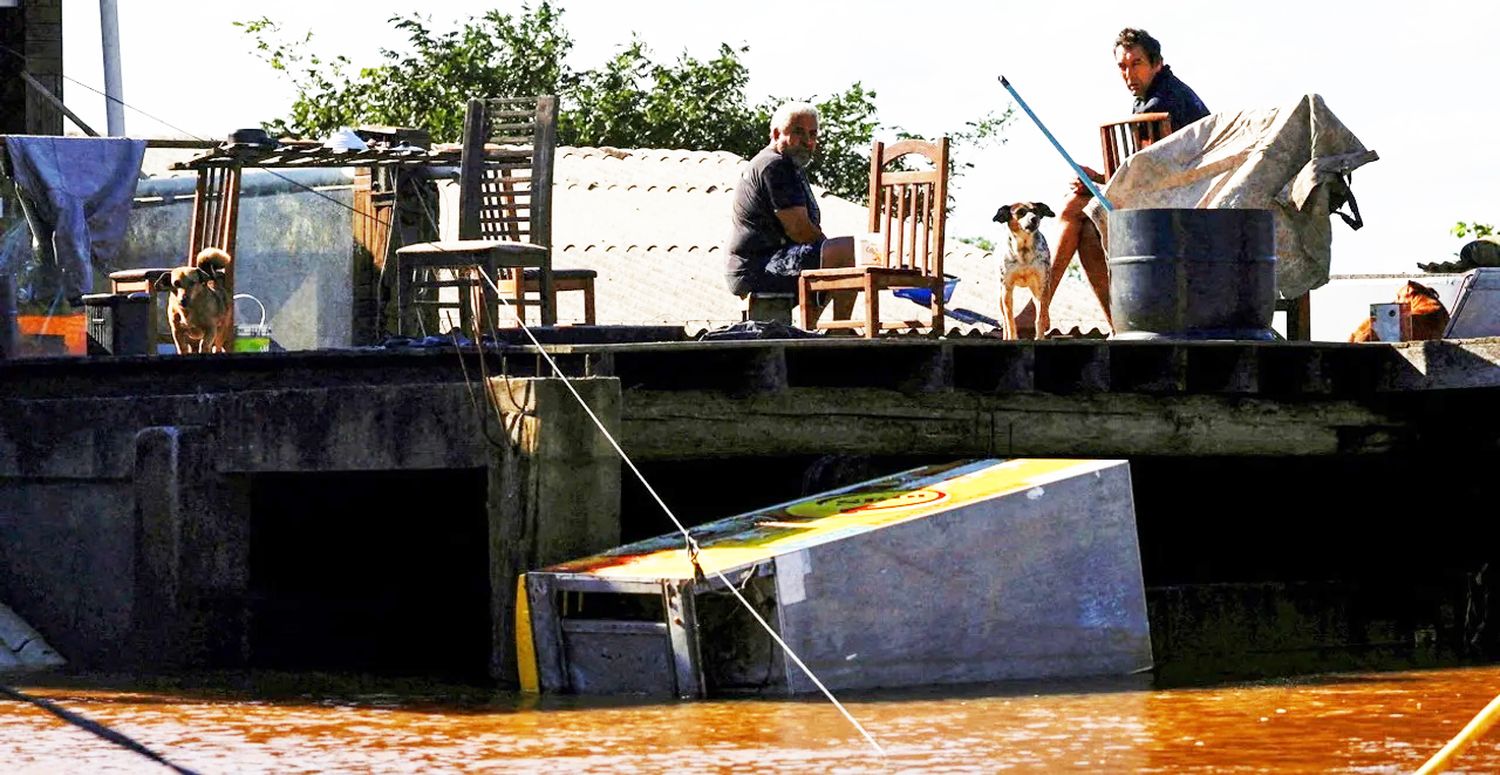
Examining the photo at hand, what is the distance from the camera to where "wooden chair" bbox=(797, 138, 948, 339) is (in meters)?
12.6

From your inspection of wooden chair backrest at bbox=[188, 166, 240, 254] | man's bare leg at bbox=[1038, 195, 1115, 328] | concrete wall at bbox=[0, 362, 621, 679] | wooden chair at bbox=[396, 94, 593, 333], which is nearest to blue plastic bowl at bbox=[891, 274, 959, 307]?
man's bare leg at bbox=[1038, 195, 1115, 328]

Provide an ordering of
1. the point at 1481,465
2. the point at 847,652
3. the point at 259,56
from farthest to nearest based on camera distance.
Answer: the point at 259,56, the point at 1481,465, the point at 847,652

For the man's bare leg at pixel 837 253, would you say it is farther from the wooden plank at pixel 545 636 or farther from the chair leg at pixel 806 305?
the wooden plank at pixel 545 636

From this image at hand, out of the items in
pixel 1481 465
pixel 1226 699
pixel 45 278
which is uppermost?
pixel 45 278

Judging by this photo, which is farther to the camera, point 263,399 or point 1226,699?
point 263,399

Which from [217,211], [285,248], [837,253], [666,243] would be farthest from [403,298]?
[666,243]

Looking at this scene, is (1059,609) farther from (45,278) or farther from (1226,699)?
(45,278)

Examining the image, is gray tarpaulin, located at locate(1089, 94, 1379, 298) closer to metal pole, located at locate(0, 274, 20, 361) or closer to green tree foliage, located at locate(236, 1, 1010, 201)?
metal pole, located at locate(0, 274, 20, 361)

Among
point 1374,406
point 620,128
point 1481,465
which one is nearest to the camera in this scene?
point 1374,406

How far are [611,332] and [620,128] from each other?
26409mm

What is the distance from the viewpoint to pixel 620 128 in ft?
125

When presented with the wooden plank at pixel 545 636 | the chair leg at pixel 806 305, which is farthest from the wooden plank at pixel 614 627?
the chair leg at pixel 806 305

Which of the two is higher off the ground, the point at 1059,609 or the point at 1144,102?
the point at 1144,102

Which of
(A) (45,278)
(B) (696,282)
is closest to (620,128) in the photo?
(B) (696,282)
